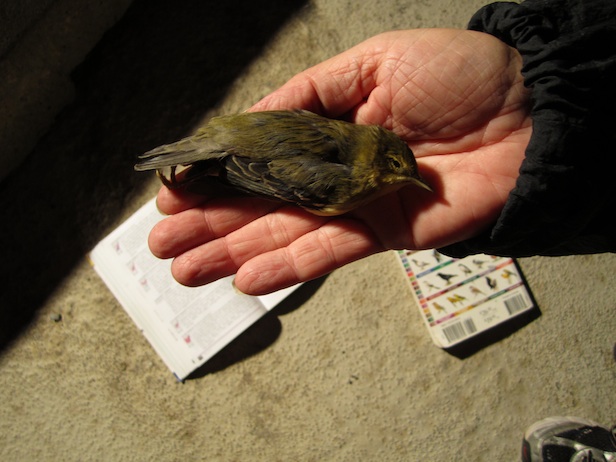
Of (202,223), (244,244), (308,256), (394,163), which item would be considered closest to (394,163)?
(394,163)

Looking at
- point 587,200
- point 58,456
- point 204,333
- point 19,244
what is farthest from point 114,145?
point 587,200

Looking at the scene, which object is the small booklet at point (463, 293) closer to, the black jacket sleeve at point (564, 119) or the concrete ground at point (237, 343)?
the concrete ground at point (237, 343)

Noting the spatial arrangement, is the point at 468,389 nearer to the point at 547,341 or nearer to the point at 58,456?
the point at 547,341

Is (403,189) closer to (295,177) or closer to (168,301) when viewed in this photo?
(295,177)

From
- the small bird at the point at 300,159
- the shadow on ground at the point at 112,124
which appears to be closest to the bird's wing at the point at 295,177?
the small bird at the point at 300,159

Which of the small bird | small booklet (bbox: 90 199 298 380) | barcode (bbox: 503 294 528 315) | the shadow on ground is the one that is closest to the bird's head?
the small bird
